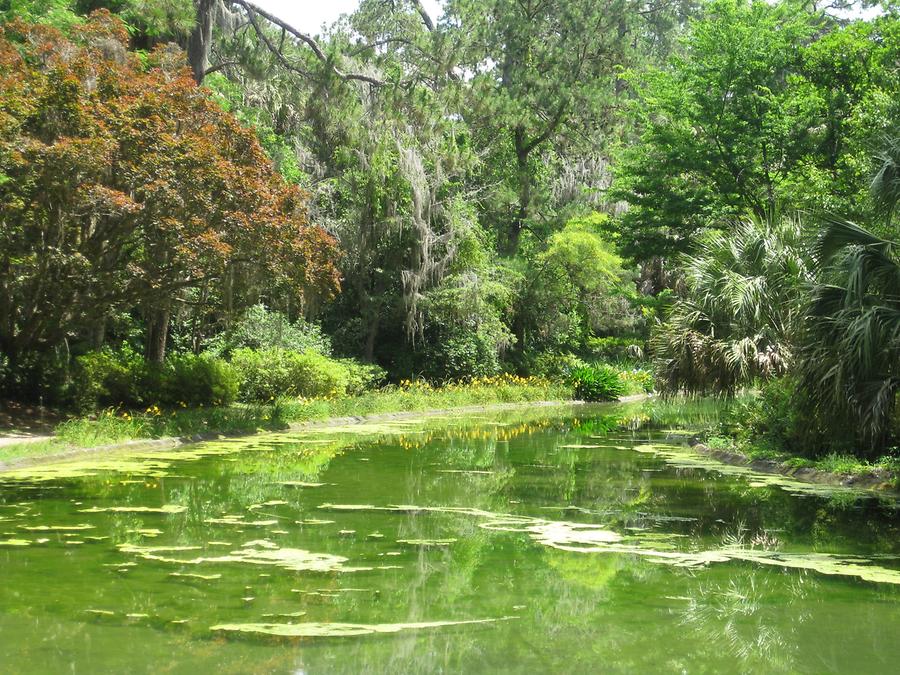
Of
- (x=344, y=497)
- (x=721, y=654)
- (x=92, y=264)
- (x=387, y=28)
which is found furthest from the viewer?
(x=387, y=28)

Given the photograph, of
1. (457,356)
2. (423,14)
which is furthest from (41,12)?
(423,14)

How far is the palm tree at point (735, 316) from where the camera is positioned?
15.6m

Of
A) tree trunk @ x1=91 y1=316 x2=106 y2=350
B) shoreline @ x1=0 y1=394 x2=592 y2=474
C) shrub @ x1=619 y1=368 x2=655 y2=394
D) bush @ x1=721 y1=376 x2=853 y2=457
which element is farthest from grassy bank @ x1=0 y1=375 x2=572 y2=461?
bush @ x1=721 y1=376 x2=853 y2=457

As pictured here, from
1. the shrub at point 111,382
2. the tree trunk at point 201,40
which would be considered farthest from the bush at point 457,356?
the shrub at point 111,382

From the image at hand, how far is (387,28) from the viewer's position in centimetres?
4512

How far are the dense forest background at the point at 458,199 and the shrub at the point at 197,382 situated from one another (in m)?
1.09

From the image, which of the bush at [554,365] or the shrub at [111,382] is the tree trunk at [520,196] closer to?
the bush at [554,365]

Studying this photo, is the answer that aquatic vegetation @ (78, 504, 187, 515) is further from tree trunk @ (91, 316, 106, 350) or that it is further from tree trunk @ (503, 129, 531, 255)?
tree trunk @ (503, 129, 531, 255)

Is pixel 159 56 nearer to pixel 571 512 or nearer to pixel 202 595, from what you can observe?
pixel 571 512

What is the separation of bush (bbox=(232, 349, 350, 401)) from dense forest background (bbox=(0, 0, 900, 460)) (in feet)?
0.88

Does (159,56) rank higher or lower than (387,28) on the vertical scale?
lower

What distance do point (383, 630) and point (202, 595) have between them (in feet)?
4.82

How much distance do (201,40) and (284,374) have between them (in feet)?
28.0

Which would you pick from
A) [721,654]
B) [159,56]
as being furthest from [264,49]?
[721,654]
